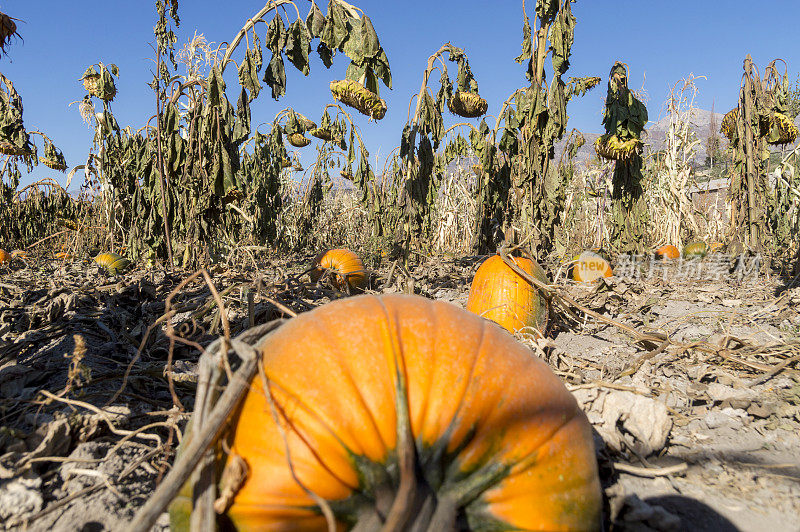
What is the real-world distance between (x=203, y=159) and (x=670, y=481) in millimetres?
4795

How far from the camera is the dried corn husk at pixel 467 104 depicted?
6.55 m

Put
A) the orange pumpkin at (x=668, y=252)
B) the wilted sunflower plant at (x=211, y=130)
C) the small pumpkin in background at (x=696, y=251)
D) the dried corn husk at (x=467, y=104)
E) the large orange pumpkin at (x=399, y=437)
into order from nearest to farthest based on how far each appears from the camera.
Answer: the large orange pumpkin at (x=399, y=437) → the wilted sunflower plant at (x=211, y=130) → the dried corn husk at (x=467, y=104) → the small pumpkin in background at (x=696, y=251) → the orange pumpkin at (x=668, y=252)

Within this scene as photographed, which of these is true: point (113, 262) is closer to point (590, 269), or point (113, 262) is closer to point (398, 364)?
point (590, 269)

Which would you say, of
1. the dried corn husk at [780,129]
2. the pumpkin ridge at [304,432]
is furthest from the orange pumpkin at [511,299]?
the dried corn husk at [780,129]

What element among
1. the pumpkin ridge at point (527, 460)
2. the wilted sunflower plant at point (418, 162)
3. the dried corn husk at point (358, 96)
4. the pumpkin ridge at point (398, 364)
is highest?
the dried corn husk at point (358, 96)

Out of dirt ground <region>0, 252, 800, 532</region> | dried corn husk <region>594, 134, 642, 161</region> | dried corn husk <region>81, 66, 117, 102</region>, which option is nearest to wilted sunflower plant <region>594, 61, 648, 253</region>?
dried corn husk <region>594, 134, 642, 161</region>

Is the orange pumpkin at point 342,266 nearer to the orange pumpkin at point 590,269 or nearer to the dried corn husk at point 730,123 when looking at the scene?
the orange pumpkin at point 590,269

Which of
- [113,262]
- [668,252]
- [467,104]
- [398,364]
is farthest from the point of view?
[668,252]

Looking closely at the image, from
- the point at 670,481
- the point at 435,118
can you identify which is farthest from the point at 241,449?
the point at 435,118

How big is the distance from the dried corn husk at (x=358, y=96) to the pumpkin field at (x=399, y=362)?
4 centimetres

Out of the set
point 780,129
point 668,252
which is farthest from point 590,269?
point 668,252

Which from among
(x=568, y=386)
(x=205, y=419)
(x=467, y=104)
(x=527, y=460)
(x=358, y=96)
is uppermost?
(x=467, y=104)

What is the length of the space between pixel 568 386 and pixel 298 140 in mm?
8895

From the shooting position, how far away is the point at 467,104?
6.75m
